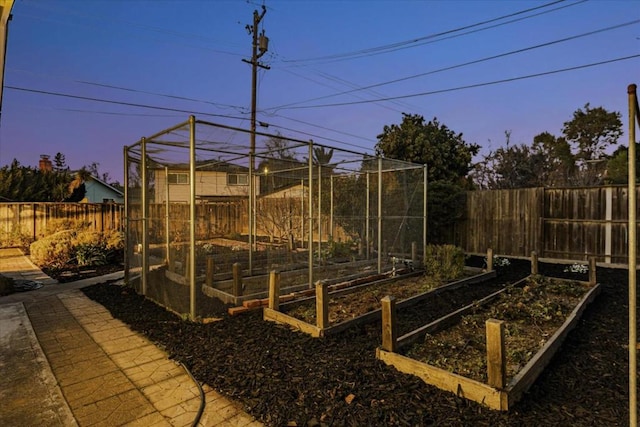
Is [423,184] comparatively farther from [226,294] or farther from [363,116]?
[363,116]

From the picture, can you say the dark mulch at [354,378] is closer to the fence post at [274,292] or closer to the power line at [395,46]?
the fence post at [274,292]

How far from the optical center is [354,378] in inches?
109

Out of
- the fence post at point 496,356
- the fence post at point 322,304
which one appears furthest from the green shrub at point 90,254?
the fence post at point 496,356

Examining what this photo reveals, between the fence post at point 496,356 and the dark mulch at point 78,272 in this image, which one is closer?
the fence post at point 496,356

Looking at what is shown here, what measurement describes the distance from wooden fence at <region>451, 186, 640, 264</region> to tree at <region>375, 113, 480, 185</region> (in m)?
4.24

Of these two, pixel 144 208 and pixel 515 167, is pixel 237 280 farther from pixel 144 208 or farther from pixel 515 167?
pixel 515 167

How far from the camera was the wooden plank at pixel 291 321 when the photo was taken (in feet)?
12.2

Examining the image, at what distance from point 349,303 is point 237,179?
380cm

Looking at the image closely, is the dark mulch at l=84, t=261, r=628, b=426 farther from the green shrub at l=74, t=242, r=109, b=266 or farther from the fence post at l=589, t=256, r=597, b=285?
the green shrub at l=74, t=242, r=109, b=266

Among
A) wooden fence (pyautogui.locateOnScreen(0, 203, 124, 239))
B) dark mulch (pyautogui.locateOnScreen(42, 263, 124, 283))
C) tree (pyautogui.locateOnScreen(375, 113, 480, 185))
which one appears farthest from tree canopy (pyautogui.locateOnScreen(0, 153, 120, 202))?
tree (pyautogui.locateOnScreen(375, 113, 480, 185))

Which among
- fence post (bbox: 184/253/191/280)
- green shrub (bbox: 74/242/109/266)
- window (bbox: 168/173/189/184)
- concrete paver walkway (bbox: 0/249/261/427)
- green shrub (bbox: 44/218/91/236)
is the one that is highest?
window (bbox: 168/173/189/184)

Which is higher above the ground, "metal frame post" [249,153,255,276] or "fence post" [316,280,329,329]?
"metal frame post" [249,153,255,276]

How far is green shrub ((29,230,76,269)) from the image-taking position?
27.7ft

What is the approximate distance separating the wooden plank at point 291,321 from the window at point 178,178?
3185mm
